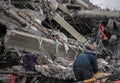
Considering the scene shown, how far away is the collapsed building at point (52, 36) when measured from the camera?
456 inches

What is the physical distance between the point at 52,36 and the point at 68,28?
4.44 feet

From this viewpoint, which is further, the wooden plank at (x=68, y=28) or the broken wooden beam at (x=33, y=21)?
the wooden plank at (x=68, y=28)

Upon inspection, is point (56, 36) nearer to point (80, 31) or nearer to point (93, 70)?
point (80, 31)

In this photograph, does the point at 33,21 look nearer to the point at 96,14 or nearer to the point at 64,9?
the point at 64,9

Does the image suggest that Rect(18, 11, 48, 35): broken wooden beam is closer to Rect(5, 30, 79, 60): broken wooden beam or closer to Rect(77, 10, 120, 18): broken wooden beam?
Rect(5, 30, 79, 60): broken wooden beam

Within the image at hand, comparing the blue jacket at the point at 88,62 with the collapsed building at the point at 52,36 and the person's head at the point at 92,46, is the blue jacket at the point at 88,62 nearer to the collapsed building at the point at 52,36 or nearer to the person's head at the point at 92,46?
the collapsed building at the point at 52,36

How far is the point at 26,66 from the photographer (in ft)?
37.3

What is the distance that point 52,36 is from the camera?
13.3 meters

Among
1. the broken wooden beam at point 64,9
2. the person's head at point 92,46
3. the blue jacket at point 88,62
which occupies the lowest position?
the person's head at point 92,46

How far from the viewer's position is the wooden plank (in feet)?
47.4

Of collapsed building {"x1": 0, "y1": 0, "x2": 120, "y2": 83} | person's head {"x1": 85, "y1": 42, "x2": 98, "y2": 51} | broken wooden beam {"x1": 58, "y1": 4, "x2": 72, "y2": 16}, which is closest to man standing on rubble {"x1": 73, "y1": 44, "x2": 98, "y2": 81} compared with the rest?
collapsed building {"x1": 0, "y1": 0, "x2": 120, "y2": 83}

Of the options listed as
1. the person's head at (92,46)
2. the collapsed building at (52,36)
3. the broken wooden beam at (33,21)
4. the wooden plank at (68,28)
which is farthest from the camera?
the wooden plank at (68,28)

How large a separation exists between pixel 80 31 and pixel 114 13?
159 centimetres

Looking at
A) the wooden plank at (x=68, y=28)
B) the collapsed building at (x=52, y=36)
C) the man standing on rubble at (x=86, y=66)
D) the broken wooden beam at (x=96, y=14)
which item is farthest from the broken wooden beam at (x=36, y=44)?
the man standing on rubble at (x=86, y=66)
